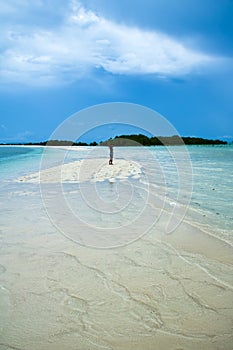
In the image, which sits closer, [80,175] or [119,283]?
[119,283]

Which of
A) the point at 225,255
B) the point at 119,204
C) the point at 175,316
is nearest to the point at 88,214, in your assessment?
the point at 119,204

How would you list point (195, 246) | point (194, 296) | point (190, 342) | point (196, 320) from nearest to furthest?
point (190, 342)
point (196, 320)
point (194, 296)
point (195, 246)

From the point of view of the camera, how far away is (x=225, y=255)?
18.0ft

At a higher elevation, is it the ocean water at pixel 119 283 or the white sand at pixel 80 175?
the white sand at pixel 80 175

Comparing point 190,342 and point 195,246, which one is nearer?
point 190,342

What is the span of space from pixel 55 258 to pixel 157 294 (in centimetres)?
207

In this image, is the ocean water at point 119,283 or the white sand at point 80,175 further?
the white sand at point 80,175

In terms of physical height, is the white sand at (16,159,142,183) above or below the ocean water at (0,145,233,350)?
above

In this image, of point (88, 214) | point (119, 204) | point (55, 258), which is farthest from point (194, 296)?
point (119, 204)

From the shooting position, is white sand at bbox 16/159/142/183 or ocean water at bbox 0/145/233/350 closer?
ocean water at bbox 0/145/233/350

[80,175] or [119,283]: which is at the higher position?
[80,175]

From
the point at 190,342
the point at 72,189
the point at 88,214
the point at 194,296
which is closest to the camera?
the point at 190,342

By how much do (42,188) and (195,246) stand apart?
31.1ft

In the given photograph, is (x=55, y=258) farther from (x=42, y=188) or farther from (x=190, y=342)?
(x=42, y=188)
